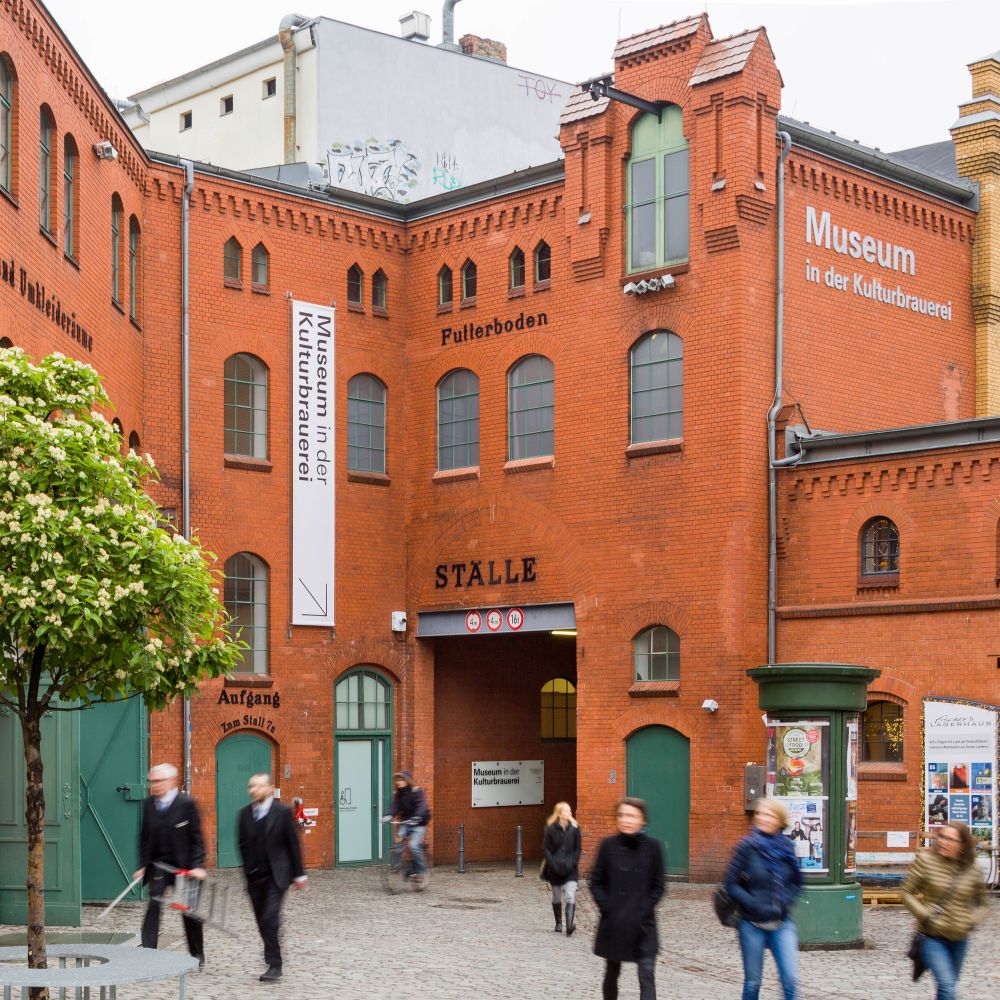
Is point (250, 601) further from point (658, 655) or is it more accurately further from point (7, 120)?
point (7, 120)

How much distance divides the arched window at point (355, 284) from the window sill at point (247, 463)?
3.51m

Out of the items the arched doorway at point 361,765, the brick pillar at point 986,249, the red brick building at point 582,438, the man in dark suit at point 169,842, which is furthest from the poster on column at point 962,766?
the man in dark suit at point 169,842

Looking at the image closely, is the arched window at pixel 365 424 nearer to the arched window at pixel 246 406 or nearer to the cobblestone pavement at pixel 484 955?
the arched window at pixel 246 406

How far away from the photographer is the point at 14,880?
19.8 m

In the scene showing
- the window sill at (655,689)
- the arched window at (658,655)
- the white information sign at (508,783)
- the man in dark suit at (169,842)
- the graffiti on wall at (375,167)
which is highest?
the graffiti on wall at (375,167)

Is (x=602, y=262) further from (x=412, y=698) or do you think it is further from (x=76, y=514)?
(x=76, y=514)

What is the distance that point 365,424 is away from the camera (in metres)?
31.2

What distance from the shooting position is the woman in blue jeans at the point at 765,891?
502 inches

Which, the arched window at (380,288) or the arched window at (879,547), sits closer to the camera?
the arched window at (879,547)

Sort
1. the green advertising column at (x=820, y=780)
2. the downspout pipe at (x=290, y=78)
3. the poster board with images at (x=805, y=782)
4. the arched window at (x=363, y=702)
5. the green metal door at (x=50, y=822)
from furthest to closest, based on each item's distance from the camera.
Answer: the downspout pipe at (x=290, y=78) < the arched window at (x=363, y=702) < the green metal door at (x=50, y=822) < the poster board with images at (x=805, y=782) < the green advertising column at (x=820, y=780)

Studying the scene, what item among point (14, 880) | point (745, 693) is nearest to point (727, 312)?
point (745, 693)

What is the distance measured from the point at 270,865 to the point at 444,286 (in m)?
17.6

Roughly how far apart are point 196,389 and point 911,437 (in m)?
11.6

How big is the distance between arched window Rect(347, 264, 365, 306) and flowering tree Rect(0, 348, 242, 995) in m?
17.1
